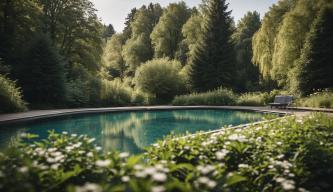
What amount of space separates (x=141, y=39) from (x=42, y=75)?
21.7 meters

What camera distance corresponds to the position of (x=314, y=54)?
1728cm

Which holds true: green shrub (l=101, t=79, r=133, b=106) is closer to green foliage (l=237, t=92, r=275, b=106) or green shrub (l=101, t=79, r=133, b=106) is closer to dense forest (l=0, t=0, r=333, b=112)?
dense forest (l=0, t=0, r=333, b=112)

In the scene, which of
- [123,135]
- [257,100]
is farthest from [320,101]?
[123,135]

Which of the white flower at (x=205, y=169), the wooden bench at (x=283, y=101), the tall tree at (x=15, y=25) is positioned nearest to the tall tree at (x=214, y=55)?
the wooden bench at (x=283, y=101)

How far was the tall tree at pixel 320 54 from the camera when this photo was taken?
17.2 meters

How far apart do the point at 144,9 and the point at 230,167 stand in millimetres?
39710

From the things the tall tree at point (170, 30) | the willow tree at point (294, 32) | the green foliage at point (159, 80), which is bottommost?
the green foliage at point (159, 80)

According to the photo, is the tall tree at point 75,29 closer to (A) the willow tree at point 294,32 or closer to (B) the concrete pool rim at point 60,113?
(B) the concrete pool rim at point 60,113

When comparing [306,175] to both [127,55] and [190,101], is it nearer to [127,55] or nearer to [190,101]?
[190,101]

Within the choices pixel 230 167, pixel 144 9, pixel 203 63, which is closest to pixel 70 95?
pixel 203 63

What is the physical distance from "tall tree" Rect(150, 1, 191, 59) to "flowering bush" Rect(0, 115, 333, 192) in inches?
1246

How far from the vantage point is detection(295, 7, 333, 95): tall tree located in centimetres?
1720

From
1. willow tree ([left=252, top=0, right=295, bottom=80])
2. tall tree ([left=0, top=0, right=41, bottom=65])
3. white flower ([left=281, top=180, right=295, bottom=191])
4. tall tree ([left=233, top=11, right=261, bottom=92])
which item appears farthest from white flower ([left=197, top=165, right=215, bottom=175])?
tall tree ([left=233, top=11, right=261, bottom=92])

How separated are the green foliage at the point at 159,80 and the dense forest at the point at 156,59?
8 cm
